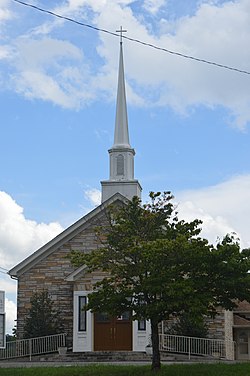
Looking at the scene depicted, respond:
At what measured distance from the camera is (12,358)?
33.3 metres

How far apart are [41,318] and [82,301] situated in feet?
6.85

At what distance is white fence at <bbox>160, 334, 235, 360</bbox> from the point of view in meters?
31.8

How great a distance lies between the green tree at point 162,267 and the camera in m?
22.6

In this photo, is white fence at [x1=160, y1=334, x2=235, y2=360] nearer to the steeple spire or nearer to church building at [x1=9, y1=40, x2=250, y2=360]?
church building at [x1=9, y1=40, x2=250, y2=360]

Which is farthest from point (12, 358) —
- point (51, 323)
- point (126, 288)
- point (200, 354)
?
point (126, 288)

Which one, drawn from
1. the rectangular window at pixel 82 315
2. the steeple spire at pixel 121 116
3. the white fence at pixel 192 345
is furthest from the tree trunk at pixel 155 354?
the steeple spire at pixel 121 116

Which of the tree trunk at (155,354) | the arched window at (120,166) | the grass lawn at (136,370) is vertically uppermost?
the arched window at (120,166)

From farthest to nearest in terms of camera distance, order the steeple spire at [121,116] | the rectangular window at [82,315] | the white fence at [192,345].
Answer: the steeple spire at [121,116], the rectangular window at [82,315], the white fence at [192,345]

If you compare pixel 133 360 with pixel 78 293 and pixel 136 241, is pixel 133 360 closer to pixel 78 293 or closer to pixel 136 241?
pixel 78 293

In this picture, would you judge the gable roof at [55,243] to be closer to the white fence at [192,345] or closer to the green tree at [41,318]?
the green tree at [41,318]

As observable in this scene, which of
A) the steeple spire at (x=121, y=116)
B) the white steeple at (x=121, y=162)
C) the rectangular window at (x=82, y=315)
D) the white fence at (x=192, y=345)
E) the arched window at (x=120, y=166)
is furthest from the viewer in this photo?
the steeple spire at (x=121, y=116)

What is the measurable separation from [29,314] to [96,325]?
3272mm

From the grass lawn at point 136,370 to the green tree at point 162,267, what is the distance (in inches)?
27.8

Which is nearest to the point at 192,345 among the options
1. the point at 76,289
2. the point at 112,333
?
the point at 112,333
